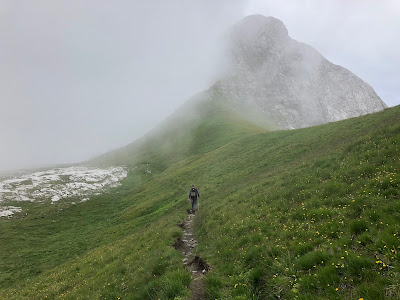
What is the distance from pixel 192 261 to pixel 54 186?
6447 cm

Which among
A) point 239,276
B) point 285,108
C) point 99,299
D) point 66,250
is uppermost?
point 285,108

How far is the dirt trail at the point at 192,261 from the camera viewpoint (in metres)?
10.7

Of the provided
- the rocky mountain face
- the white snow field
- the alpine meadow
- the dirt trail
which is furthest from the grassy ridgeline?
the rocky mountain face

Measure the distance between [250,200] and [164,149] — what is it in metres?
84.1

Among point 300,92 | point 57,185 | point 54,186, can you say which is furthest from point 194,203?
point 300,92

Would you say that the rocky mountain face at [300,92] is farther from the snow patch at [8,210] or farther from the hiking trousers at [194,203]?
the snow patch at [8,210]

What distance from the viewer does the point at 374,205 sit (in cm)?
1049

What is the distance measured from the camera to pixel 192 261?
1436 centimetres

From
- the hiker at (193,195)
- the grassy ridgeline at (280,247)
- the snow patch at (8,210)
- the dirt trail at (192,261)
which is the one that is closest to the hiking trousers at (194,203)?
the hiker at (193,195)

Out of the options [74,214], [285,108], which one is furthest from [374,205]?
[285,108]

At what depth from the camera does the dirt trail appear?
1073 centimetres

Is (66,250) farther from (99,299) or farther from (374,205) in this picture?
(374,205)

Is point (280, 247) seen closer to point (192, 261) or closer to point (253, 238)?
point (253, 238)

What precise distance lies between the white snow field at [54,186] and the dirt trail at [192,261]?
4491 centimetres
